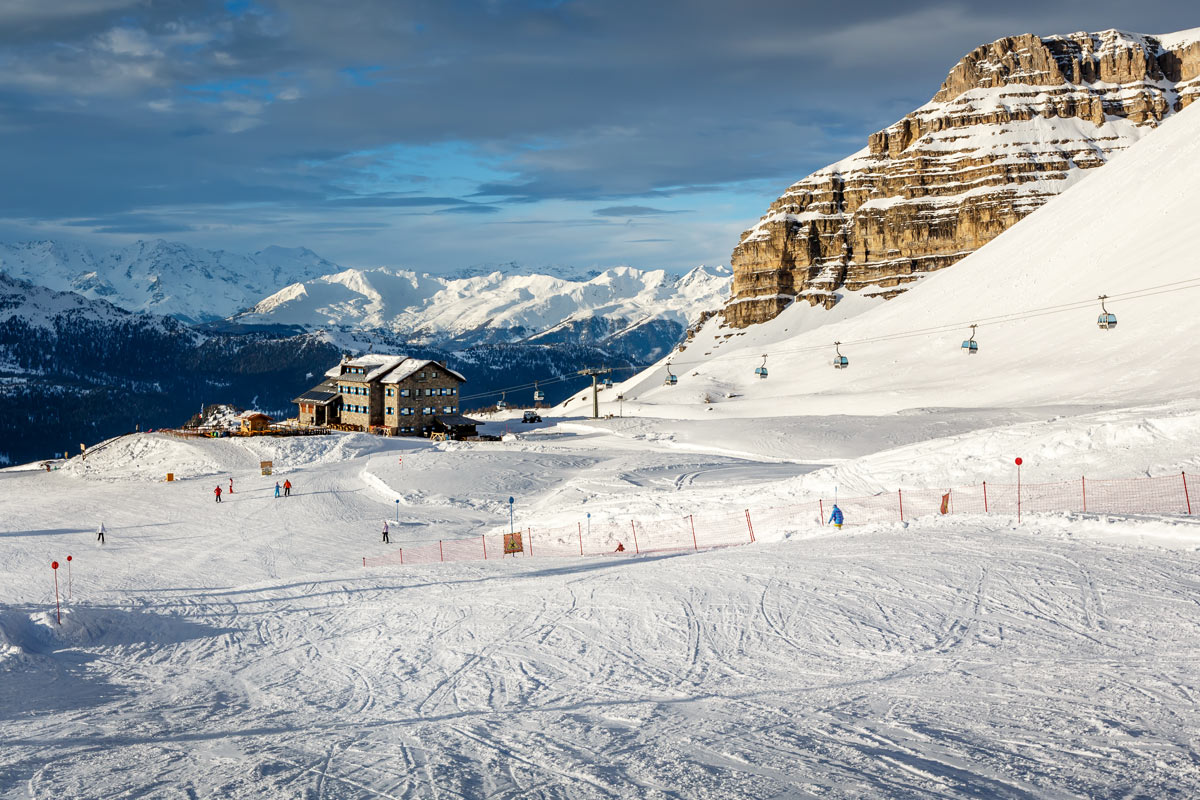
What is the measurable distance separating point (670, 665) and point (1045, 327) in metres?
88.2

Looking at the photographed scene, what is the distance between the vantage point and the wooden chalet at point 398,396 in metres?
89.6

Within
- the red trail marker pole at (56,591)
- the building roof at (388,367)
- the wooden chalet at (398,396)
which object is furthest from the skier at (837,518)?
the building roof at (388,367)

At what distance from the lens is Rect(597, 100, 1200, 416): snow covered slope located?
75062mm

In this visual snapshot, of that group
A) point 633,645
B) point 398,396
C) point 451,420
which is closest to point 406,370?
point 398,396

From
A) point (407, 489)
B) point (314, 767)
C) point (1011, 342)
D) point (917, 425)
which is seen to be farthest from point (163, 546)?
point (1011, 342)

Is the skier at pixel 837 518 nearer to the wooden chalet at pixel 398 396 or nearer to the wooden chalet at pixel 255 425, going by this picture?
the wooden chalet at pixel 398 396

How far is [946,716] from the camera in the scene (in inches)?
515

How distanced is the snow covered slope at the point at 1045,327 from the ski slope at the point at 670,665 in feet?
A: 136

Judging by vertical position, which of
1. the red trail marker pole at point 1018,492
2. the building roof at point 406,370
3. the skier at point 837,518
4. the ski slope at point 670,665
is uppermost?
the building roof at point 406,370

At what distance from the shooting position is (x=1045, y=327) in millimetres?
91438

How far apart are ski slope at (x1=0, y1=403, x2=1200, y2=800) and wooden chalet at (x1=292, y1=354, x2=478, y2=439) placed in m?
52.1

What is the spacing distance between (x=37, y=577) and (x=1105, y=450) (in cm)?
4269

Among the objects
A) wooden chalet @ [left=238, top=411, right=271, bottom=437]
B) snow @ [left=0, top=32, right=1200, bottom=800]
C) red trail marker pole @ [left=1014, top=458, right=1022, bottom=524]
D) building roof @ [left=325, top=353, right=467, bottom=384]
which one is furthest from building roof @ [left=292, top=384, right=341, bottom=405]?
red trail marker pole @ [left=1014, top=458, right=1022, bottom=524]

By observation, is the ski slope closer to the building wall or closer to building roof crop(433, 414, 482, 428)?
the building wall
